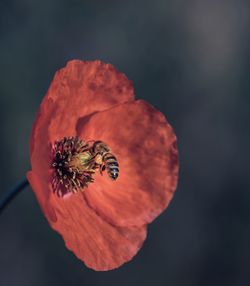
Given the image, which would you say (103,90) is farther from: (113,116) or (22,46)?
(22,46)

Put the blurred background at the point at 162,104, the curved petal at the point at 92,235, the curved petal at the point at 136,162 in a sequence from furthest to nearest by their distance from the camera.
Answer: the blurred background at the point at 162,104, the curved petal at the point at 136,162, the curved petal at the point at 92,235

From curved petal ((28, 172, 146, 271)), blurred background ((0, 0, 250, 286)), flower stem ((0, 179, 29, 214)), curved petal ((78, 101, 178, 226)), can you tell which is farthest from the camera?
blurred background ((0, 0, 250, 286))

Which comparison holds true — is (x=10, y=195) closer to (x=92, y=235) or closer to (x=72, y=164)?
(x=92, y=235)

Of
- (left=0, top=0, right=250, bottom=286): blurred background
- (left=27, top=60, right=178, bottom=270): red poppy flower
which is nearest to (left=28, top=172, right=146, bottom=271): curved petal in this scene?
(left=27, top=60, right=178, bottom=270): red poppy flower

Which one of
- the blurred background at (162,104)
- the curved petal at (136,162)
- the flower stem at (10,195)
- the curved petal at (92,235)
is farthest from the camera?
the blurred background at (162,104)

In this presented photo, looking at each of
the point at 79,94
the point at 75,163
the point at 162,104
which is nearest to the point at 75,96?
the point at 79,94

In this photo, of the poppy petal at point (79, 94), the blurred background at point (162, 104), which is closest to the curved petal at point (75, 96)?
the poppy petal at point (79, 94)

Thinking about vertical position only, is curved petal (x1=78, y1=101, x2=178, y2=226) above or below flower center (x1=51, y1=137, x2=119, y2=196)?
below

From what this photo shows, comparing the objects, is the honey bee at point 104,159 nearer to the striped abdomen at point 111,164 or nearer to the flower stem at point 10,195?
the striped abdomen at point 111,164

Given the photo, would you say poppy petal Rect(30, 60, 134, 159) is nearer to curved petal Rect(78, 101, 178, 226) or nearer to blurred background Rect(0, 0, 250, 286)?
curved petal Rect(78, 101, 178, 226)
